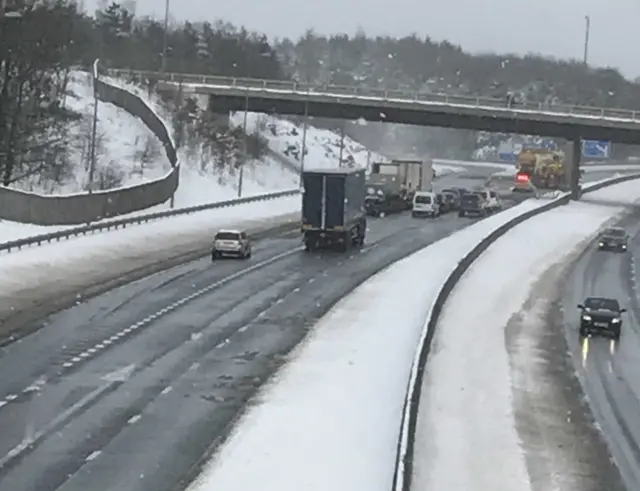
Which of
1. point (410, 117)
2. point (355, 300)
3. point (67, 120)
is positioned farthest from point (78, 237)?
point (410, 117)

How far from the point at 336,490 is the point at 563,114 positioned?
82.0 meters

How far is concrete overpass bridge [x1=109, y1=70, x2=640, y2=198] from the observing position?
319ft

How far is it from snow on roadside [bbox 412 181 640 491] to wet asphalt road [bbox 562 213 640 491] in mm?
1985

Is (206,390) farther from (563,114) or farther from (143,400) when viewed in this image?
(563,114)

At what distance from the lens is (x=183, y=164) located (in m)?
88.2

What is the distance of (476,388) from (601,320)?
36.6 feet

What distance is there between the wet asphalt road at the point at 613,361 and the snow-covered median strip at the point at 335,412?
4617 mm

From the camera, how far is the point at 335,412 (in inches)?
995

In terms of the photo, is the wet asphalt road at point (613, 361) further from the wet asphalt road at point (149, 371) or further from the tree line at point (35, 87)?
the tree line at point (35, 87)

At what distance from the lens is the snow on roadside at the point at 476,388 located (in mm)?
22406

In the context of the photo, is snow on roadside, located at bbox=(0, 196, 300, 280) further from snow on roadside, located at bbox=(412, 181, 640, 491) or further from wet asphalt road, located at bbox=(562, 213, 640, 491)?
wet asphalt road, located at bbox=(562, 213, 640, 491)

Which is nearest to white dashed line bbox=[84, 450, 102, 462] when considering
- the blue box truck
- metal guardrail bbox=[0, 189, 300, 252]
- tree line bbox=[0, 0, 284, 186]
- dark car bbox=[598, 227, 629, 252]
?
tree line bbox=[0, 0, 284, 186]

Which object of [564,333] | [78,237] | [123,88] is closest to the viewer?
[564,333]

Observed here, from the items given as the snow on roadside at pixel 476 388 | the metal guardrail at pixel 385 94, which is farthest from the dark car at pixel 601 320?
the metal guardrail at pixel 385 94
